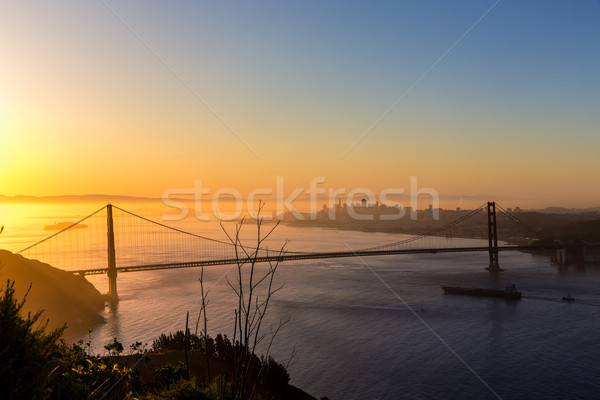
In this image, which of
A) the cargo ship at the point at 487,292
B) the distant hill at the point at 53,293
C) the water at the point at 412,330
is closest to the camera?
the water at the point at 412,330

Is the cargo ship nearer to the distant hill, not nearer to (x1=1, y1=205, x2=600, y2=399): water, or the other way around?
(x1=1, y1=205, x2=600, y2=399): water

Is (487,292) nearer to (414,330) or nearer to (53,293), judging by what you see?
(414,330)

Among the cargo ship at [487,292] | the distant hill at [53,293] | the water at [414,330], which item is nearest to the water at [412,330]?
the water at [414,330]

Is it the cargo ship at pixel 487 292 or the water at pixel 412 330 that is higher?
the cargo ship at pixel 487 292

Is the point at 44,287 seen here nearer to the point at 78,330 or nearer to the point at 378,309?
the point at 78,330

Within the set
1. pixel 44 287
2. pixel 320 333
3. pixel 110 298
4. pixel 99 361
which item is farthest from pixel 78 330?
pixel 99 361

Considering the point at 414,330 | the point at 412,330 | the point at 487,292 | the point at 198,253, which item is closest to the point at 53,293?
the point at 412,330

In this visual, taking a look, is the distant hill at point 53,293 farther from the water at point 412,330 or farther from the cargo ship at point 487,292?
the cargo ship at point 487,292
